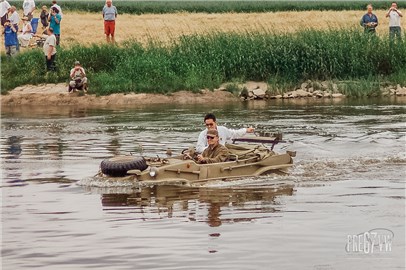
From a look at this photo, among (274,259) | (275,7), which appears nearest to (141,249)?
(274,259)

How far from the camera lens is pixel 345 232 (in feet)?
61.3

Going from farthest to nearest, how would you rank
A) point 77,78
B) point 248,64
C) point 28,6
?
point 28,6, point 248,64, point 77,78

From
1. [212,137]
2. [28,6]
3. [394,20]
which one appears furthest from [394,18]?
[212,137]

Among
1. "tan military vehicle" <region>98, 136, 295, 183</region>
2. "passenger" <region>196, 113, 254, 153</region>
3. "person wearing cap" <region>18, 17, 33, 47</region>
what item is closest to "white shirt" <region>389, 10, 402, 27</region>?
"person wearing cap" <region>18, 17, 33, 47</region>

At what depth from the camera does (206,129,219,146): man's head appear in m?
23.3

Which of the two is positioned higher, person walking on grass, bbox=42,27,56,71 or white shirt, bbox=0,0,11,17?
white shirt, bbox=0,0,11,17

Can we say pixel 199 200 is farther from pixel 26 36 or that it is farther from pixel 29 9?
pixel 29 9

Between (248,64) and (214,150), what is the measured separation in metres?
21.6

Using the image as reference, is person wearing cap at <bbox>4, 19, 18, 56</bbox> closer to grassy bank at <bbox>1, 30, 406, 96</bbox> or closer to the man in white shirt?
grassy bank at <bbox>1, 30, 406, 96</bbox>

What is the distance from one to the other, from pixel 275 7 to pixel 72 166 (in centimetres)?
6248

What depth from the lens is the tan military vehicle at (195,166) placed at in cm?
2238

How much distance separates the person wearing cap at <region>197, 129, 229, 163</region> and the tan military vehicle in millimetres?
160

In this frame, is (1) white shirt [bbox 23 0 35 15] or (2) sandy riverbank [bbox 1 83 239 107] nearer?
(2) sandy riverbank [bbox 1 83 239 107]

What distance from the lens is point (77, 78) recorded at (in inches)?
1721
